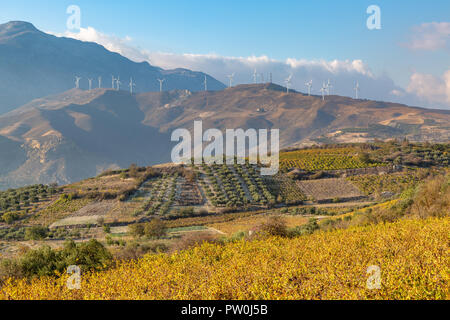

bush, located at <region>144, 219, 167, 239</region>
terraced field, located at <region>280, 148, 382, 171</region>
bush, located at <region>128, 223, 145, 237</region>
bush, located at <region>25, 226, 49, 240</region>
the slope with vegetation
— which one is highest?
the slope with vegetation

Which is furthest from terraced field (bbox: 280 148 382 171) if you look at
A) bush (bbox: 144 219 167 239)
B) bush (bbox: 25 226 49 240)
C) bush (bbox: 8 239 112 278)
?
bush (bbox: 8 239 112 278)

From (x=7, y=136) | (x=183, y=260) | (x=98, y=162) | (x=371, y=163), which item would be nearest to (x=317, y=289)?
(x=183, y=260)

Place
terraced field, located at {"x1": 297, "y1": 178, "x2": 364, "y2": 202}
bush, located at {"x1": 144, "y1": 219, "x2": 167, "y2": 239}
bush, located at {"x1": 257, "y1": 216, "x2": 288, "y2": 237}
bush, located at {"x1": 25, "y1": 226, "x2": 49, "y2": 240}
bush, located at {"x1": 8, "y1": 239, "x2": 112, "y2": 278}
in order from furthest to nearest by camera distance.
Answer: terraced field, located at {"x1": 297, "y1": 178, "x2": 364, "y2": 202} < bush, located at {"x1": 25, "y1": 226, "x2": 49, "y2": 240} < bush, located at {"x1": 144, "y1": 219, "x2": 167, "y2": 239} < bush, located at {"x1": 257, "y1": 216, "x2": 288, "y2": 237} < bush, located at {"x1": 8, "y1": 239, "x2": 112, "y2": 278}

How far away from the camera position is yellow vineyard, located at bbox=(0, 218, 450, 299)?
7137 millimetres

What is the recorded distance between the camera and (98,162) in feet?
647

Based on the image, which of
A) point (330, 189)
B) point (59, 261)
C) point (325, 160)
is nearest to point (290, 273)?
point (59, 261)

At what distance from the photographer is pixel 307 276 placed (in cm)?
866

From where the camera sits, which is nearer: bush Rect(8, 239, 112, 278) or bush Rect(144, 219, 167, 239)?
bush Rect(8, 239, 112, 278)

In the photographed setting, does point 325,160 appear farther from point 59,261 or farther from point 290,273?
point 290,273

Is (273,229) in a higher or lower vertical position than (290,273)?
lower

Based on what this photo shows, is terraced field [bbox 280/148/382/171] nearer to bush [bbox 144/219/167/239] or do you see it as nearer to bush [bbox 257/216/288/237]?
bush [bbox 144/219/167/239]

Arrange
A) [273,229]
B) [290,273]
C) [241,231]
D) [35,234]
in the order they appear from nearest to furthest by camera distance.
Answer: [290,273]
[273,229]
[241,231]
[35,234]

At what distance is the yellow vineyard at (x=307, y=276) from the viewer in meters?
7.14

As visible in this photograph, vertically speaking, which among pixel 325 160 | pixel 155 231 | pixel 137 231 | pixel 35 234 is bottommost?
pixel 35 234
